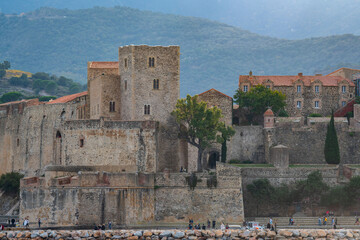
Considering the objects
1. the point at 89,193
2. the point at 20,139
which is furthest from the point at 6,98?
the point at 89,193

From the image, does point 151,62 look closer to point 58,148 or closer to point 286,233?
point 58,148

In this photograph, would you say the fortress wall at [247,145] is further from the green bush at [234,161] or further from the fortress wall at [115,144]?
the fortress wall at [115,144]

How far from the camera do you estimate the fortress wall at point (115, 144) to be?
63.3 m

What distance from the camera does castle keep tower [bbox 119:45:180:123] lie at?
66250 millimetres

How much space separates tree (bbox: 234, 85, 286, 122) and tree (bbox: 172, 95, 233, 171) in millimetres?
9685

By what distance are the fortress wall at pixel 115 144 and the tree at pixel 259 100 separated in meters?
13.9

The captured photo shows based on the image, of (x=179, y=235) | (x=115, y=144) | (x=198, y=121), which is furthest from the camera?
(x=198, y=121)

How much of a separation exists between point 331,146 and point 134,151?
16268 mm

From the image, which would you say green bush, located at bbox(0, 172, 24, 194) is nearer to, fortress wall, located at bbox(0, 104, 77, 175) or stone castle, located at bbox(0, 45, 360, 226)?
fortress wall, located at bbox(0, 104, 77, 175)

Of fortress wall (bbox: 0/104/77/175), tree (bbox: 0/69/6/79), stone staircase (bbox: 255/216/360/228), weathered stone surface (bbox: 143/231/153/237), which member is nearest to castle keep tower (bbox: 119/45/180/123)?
fortress wall (bbox: 0/104/77/175)

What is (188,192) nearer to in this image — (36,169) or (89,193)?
(89,193)

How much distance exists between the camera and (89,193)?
59.7 m

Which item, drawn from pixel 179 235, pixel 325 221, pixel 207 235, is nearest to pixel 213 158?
pixel 325 221

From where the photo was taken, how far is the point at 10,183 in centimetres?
7344
